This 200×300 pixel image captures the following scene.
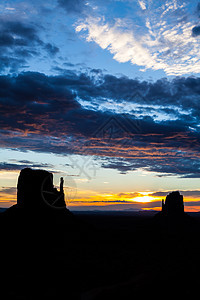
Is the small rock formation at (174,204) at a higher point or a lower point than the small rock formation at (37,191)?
lower

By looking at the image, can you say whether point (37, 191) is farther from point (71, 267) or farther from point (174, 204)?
point (174, 204)

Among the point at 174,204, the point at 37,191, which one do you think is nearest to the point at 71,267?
the point at 37,191

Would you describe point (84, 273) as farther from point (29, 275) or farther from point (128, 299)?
point (128, 299)

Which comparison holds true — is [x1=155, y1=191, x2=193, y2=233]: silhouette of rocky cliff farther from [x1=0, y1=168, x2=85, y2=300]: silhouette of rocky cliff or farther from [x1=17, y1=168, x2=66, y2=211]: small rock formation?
[x1=17, y1=168, x2=66, y2=211]: small rock formation

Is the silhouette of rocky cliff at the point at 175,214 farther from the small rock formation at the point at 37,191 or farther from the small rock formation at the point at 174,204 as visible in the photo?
the small rock formation at the point at 37,191

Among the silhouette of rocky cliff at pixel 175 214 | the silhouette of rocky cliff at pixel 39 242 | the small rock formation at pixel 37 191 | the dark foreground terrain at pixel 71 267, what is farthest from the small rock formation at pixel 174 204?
the small rock formation at pixel 37 191

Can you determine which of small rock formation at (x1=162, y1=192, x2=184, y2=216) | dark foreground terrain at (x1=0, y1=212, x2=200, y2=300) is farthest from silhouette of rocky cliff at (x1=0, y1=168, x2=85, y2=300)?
small rock formation at (x1=162, y1=192, x2=184, y2=216)

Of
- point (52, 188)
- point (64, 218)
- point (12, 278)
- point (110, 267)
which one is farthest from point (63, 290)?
point (52, 188)

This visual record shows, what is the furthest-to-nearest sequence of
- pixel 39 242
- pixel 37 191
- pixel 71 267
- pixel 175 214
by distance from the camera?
pixel 175 214 → pixel 37 191 → pixel 39 242 → pixel 71 267

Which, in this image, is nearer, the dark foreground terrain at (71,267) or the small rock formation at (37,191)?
the dark foreground terrain at (71,267)

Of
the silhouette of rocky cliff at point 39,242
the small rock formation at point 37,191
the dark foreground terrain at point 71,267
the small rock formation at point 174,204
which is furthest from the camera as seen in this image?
the small rock formation at point 174,204

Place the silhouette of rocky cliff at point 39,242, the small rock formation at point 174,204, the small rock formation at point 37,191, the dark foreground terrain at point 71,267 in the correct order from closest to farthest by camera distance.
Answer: the dark foreground terrain at point 71,267, the silhouette of rocky cliff at point 39,242, the small rock formation at point 37,191, the small rock formation at point 174,204

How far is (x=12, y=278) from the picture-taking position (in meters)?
46.6

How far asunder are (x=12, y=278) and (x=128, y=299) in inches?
1499
